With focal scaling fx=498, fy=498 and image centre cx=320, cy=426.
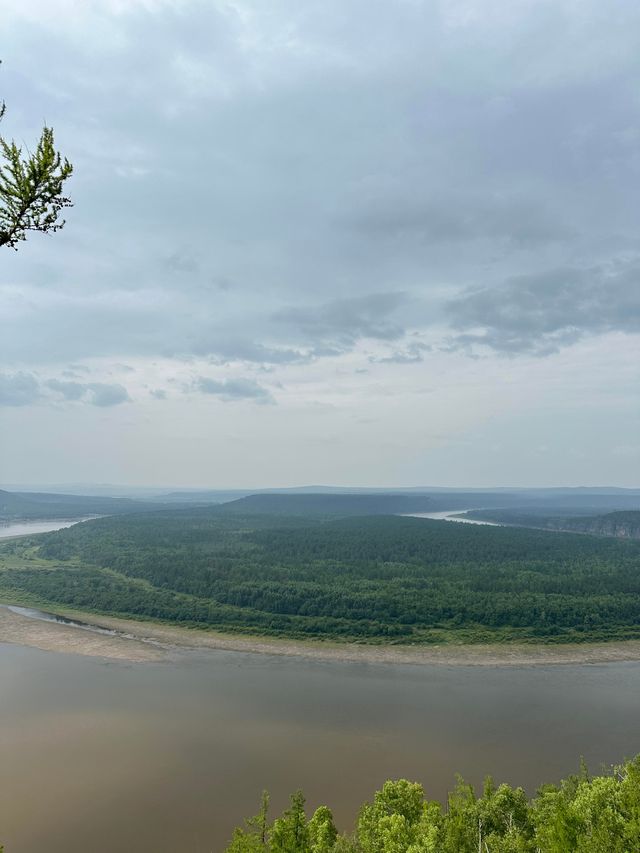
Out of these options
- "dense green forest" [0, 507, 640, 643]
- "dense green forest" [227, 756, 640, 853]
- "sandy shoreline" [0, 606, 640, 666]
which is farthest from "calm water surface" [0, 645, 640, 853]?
"dense green forest" [0, 507, 640, 643]

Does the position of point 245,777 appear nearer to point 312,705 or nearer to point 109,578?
point 312,705

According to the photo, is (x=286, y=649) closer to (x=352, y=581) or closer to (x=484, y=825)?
(x=352, y=581)

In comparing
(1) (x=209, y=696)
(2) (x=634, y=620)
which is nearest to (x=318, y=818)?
(1) (x=209, y=696)

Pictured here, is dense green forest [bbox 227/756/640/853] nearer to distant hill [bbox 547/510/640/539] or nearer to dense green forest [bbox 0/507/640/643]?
dense green forest [bbox 0/507/640/643]

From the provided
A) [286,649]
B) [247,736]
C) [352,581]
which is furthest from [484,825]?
[352,581]

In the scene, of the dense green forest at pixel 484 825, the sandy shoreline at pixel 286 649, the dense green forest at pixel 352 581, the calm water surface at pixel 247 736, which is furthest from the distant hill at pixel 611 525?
the dense green forest at pixel 484 825

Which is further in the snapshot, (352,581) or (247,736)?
(352,581)

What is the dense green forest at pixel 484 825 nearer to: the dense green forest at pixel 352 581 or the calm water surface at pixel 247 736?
the calm water surface at pixel 247 736
